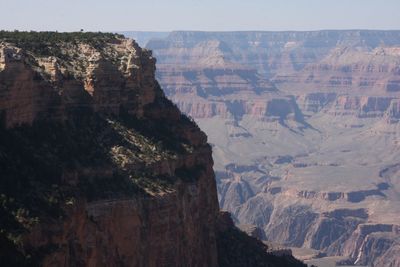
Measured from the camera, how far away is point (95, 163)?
50188mm

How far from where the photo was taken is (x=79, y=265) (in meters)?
44.6

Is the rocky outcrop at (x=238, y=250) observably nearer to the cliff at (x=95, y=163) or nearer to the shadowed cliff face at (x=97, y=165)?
the cliff at (x=95, y=163)

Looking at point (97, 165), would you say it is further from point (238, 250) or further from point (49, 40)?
point (238, 250)

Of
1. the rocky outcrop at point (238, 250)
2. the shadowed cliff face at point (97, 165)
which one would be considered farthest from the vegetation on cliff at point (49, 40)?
the rocky outcrop at point (238, 250)

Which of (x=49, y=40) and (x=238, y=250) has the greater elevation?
(x=49, y=40)

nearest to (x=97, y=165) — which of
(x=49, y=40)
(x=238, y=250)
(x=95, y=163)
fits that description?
(x=95, y=163)

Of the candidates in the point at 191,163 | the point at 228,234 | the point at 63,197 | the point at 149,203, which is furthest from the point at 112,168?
the point at 228,234

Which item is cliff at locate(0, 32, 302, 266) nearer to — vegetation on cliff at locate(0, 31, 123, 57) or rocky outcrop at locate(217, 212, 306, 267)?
vegetation on cliff at locate(0, 31, 123, 57)

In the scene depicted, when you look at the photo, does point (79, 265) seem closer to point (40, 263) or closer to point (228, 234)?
point (40, 263)

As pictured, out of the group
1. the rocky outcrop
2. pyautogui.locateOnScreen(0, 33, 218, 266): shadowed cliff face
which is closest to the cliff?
pyautogui.locateOnScreen(0, 33, 218, 266): shadowed cliff face

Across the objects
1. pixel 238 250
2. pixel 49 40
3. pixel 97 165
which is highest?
pixel 49 40

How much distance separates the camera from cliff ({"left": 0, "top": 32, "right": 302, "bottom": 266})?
143 ft

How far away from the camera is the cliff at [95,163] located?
143 ft

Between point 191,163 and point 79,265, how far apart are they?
621 inches
